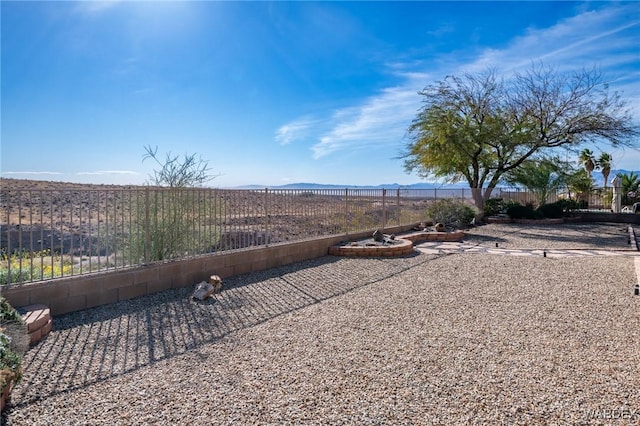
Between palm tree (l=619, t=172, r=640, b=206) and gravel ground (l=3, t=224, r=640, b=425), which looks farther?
palm tree (l=619, t=172, r=640, b=206)

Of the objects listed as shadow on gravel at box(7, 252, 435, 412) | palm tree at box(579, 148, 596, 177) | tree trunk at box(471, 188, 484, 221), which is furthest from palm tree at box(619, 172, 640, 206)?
shadow on gravel at box(7, 252, 435, 412)

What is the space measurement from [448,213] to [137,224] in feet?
38.5

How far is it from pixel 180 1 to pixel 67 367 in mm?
6185

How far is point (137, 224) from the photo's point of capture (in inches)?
228

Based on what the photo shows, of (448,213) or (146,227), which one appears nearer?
(146,227)

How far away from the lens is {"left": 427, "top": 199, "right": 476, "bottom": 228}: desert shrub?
47.8 feet

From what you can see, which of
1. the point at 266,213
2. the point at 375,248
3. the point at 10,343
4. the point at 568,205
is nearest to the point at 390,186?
the point at 375,248

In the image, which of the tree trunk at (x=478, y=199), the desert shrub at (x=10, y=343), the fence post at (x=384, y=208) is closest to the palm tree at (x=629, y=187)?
the tree trunk at (x=478, y=199)

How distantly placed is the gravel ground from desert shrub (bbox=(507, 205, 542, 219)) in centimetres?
Result: 1270

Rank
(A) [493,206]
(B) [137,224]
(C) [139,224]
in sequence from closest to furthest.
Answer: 1. (B) [137,224]
2. (C) [139,224]
3. (A) [493,206]

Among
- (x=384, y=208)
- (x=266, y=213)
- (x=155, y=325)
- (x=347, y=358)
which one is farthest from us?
(x=384, y=208)

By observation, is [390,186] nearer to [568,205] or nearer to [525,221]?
[525,221]

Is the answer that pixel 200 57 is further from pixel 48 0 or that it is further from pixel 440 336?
pixel 440 336

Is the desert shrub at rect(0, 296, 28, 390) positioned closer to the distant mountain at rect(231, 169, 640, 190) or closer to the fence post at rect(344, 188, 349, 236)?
the distant mountain at rect(231, 169, 640, 190)
